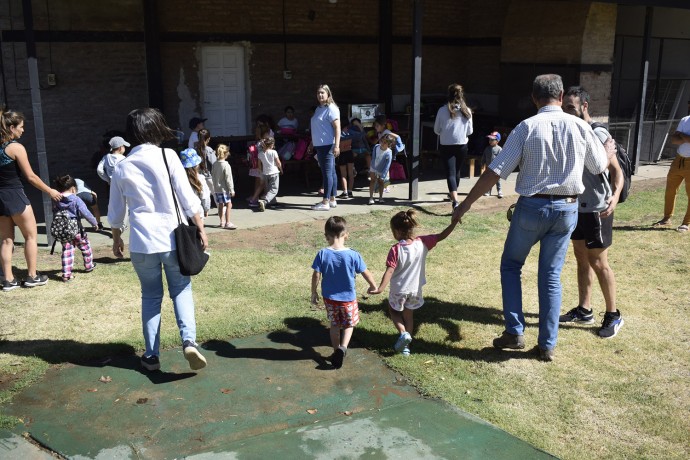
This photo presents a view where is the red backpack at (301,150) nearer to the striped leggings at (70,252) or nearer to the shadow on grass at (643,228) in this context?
the shadow on grass at (643,228)

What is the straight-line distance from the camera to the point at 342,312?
529 centimetres

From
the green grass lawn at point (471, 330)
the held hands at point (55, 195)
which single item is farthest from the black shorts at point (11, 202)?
the green grass lawn at point (471, 330)

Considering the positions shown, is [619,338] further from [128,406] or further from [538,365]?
[128,406]

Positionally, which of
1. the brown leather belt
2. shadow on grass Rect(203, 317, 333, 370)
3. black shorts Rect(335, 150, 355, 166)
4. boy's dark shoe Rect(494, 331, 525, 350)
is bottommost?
shadow on grass Rect(203, 317, 333, 370)

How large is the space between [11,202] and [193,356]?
113 inches

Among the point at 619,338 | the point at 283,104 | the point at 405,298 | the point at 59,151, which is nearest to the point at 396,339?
the point at 405,298

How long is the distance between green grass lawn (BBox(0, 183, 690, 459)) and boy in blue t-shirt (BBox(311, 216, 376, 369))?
0.44m

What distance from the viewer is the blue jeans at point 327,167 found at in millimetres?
10047

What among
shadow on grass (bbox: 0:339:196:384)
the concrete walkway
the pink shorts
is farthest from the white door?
the pink shorts

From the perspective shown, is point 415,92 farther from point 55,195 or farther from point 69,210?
point 55,195

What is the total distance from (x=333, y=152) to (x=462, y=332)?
15.0 feet

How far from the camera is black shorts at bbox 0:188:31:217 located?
21.9 feet

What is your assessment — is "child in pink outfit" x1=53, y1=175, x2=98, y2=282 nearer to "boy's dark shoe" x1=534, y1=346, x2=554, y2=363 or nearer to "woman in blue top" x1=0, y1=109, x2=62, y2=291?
"woman in blue top" x1=0, y1=109, x2=62, y2=291

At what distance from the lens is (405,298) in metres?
5.53
